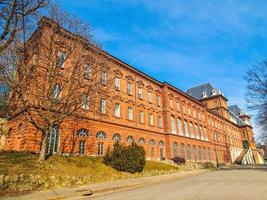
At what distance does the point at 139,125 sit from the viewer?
1219 inches

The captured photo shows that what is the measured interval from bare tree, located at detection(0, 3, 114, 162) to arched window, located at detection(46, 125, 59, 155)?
2682 mm

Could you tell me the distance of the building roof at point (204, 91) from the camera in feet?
229

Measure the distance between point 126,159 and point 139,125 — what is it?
1157cm

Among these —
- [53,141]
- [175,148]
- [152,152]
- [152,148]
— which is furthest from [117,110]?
[175,148]

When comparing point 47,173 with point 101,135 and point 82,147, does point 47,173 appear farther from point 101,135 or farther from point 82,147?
point 101,135

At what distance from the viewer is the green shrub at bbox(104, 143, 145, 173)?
63.6ft

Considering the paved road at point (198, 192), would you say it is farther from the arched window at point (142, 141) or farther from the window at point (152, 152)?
the window at point (152, 152)

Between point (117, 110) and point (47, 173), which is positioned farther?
point (117, 110)

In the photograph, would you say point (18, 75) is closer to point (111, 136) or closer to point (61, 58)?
point (61, 58)

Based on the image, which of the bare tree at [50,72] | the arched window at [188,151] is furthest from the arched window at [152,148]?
the bare tree at [50,72]

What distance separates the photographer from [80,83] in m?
17.1

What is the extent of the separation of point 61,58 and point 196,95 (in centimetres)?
6274

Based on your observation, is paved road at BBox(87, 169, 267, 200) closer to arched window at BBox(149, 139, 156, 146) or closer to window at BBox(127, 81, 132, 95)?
arched window at BBox(149, 139, 156, 146)

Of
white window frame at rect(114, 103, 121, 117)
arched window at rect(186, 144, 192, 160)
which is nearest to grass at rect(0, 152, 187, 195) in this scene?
white window frame at rect(114, 103, 121, 117)
